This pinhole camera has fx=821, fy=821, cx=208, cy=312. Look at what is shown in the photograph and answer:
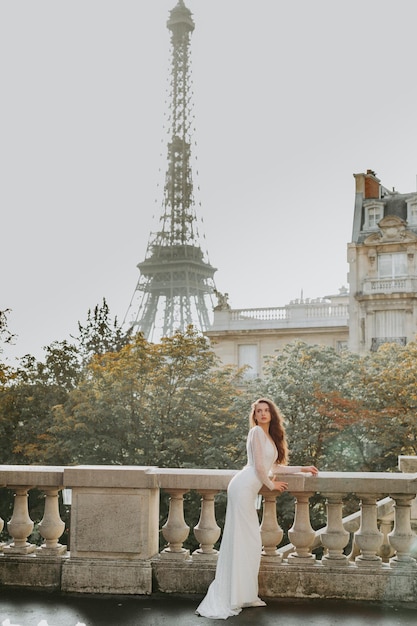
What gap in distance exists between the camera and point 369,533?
7340mm

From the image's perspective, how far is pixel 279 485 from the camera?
7188mm

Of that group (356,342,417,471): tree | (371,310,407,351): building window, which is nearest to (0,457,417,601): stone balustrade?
(356,342,417,471): tree

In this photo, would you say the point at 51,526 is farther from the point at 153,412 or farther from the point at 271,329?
the point at 271,329

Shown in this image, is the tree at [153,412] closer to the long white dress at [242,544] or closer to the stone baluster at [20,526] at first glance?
the stone baluster at [20,526]

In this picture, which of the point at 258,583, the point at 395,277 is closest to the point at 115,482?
the point at 258,583

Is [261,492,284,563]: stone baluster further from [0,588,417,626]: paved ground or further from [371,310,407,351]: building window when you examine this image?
[371,310,407,351]: building window

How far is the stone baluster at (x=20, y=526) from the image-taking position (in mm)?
7871

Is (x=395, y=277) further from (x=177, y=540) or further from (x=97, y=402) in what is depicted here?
(x=177, y=540)

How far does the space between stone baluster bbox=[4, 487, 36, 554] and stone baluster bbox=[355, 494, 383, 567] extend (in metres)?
3.13

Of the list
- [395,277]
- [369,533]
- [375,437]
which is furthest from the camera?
[395,277]

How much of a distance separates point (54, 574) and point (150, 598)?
100 centimetres

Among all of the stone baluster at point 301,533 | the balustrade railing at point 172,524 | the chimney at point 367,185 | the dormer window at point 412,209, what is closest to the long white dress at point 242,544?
the balustrade railing at point 172,524

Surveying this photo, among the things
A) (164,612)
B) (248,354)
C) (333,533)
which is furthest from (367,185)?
(164,612)

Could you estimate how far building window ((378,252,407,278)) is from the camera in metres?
46.9
